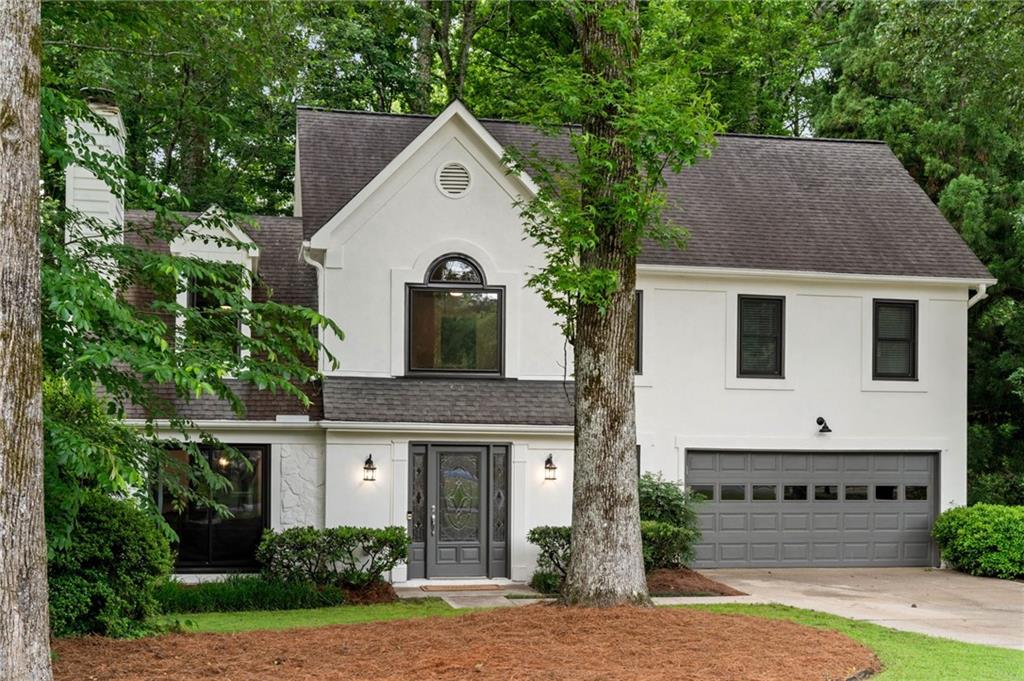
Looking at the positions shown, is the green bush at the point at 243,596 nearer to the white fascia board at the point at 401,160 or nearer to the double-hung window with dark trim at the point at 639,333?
the white fascia board at the point at 401,160

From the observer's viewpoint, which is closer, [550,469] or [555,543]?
[555,543]

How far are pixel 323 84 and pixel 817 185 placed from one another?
41.9ft

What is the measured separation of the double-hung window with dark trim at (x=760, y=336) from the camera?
2134cm

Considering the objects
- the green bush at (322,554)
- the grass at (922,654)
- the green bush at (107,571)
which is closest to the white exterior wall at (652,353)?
the green bush at (322,554)

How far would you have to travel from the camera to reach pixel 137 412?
17734 mm

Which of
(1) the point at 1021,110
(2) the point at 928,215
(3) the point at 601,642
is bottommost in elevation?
(3) the point at 601,642

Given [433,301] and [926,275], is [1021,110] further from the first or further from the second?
[433,301]

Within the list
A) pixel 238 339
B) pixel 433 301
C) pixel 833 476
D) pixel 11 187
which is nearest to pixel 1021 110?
pixel 833 476

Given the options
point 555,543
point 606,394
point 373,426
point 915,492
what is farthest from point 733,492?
point 606,394

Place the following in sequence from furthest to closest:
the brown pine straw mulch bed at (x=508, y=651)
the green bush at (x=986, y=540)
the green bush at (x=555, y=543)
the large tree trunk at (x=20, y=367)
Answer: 1. the green bush at (x=986, y=540)
2. the green bush at (x=555, y=543)
3. the brown pine straw mulch bed at (x=508, y=651)
4. the large tree trunk at (x=20, y=367)

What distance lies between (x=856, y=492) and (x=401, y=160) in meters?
10.5

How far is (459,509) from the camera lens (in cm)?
1844

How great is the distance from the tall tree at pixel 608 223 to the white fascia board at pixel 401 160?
16.3 ft

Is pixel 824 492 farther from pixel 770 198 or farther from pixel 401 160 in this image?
pixel 401 160
